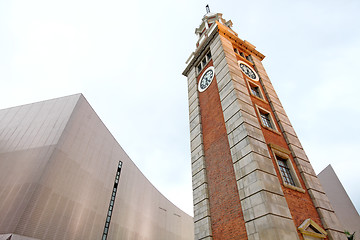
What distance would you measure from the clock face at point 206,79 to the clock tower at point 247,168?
0.38 feet

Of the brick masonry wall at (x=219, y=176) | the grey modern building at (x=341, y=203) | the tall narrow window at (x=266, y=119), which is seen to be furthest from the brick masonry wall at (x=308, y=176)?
the grey modern building at (x=341, y=203)

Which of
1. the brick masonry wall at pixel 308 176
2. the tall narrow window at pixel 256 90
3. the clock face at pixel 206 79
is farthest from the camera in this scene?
the clock face at pixel 206 79

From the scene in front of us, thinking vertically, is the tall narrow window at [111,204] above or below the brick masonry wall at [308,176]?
above

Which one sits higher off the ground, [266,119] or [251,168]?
[266,119]

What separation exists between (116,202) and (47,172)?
12.3 metres

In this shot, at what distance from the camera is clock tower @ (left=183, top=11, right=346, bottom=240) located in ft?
24.3

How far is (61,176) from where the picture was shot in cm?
2073

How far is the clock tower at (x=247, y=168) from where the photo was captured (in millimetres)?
7415

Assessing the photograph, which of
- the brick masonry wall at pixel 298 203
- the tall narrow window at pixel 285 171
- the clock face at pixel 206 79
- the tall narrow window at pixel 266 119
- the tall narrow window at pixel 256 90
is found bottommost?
the brick masonry wall at pixel 298 203

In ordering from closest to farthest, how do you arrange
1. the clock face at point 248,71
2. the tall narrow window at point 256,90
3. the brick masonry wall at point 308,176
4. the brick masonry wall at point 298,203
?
the brick masonry wall at point 298,203 → the brick masonry wall at point 308,176 → the tall narrow window at point 256,90 → the clock face at point 248,71

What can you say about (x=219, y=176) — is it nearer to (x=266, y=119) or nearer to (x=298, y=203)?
(x=298, y=203)

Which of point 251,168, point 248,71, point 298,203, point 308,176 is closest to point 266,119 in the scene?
point 308,176

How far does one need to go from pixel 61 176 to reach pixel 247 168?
1914 centimetres

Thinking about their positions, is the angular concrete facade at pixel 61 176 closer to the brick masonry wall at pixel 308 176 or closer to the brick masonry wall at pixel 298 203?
the brick masonry wall at pixel 298 203
